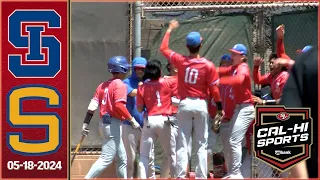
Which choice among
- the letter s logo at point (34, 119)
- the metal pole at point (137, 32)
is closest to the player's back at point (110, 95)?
the letter s logo at point (34, 119)

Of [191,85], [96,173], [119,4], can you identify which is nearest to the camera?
[191,85]

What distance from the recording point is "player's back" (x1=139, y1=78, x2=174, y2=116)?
8.32 m

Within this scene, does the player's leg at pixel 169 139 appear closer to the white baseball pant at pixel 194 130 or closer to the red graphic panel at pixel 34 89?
the white baseball pant at pixel 194 130

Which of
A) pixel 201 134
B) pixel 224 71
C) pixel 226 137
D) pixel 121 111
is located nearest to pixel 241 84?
pixel 224 71

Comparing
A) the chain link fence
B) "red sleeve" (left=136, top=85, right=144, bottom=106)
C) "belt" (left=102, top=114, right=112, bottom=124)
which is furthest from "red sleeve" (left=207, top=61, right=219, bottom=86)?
the chain link fence

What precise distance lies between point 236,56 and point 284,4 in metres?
2.31

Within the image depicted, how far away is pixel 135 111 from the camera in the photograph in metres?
8.96

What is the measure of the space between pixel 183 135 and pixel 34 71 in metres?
2.00

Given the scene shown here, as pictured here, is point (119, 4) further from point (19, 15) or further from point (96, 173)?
point (96, 173)

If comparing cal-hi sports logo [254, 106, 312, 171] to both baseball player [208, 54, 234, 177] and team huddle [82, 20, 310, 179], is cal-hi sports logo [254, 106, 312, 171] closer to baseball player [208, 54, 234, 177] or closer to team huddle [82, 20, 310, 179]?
team huddle [82, 20, 310, 179]

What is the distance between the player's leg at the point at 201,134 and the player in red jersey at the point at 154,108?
1.66ft

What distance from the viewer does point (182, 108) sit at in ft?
25.8

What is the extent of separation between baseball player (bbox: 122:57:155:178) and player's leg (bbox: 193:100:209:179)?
0.92 metres

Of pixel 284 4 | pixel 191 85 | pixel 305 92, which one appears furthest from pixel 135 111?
pixel 305 92
